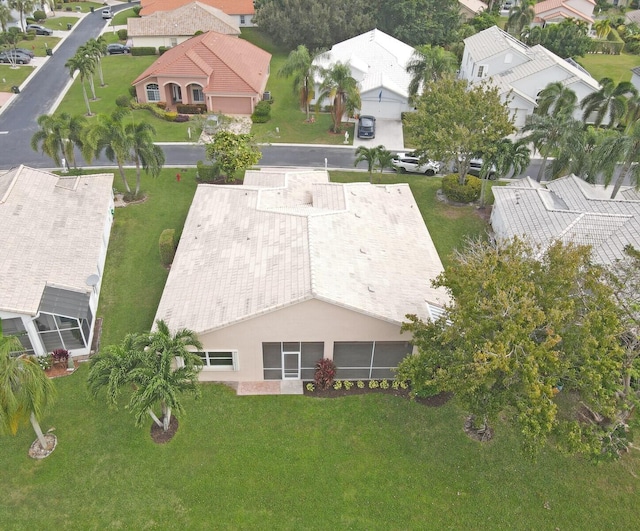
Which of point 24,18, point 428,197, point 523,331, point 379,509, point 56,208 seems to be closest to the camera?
point 523,331

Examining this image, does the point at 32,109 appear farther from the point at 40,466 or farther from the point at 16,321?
the point at 40,466

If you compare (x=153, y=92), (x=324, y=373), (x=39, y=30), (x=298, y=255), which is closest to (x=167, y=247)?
(x=298, y=255)

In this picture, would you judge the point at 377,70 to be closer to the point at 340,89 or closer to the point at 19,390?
the point at 340,89

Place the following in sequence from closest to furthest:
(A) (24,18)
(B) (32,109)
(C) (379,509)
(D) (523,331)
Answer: (D) (523,331) < (C) (379,509) < (B) (32,109) < (A) (24,18)

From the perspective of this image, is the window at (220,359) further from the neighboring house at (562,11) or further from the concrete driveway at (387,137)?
the neighboring house at (562,11)

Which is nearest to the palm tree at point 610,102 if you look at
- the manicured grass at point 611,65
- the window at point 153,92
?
the manicured grass at point 611,65

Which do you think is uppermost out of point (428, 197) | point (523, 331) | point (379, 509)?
point (523, 331)

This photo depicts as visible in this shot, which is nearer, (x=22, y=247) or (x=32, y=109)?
(x=22, y=247)

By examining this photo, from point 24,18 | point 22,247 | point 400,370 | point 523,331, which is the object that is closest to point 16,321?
point 22,247
